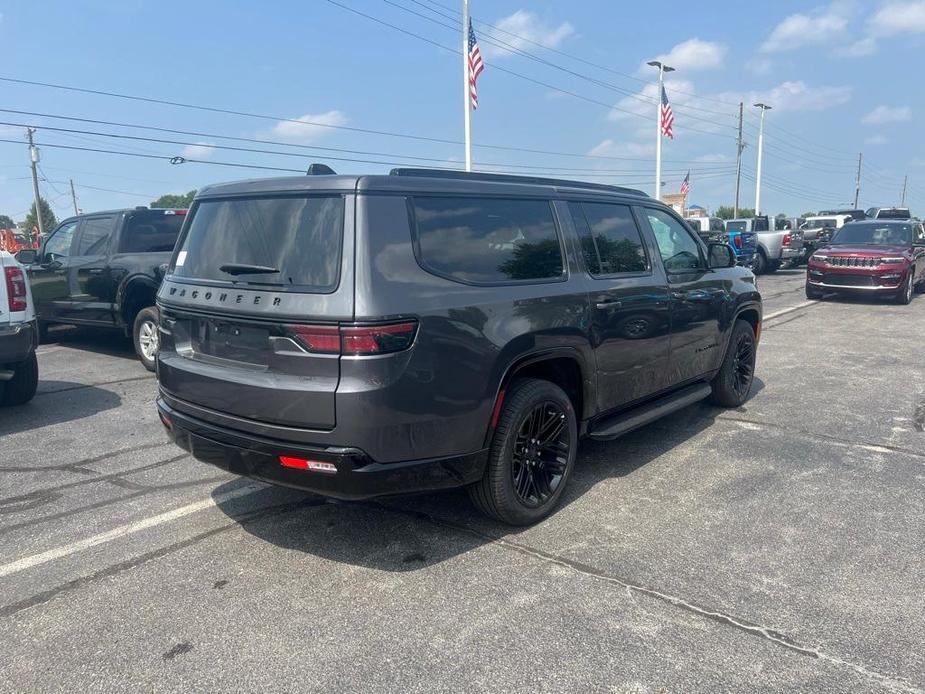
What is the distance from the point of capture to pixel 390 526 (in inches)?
157

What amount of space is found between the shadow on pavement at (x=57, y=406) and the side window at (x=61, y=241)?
8.02 feet

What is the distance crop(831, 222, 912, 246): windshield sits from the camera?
49.3 ft

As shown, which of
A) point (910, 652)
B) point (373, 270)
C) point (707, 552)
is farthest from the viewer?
point (707, 552)

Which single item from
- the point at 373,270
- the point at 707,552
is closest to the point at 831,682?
the point at 707,552

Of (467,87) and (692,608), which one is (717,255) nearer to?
(692,608)

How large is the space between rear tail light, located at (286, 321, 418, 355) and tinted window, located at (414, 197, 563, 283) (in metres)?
0.40

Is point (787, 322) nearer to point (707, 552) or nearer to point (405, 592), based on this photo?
point (707, 552)

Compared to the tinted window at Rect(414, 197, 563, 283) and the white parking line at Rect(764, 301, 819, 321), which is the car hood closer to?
the white parking line at Rect(764, 301, 819, 321)

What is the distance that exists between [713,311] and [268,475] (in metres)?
3.87

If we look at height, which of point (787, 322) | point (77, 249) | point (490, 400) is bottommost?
point (787, 322)

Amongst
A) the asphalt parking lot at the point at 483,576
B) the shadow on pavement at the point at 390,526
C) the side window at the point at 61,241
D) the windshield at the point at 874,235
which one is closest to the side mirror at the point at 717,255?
the asphalt parking lot at the point at 483,576

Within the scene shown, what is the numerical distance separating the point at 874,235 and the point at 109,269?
1499cm

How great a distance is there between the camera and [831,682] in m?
2.62

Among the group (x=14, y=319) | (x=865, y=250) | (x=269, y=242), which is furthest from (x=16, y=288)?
(x=865, y=250)
